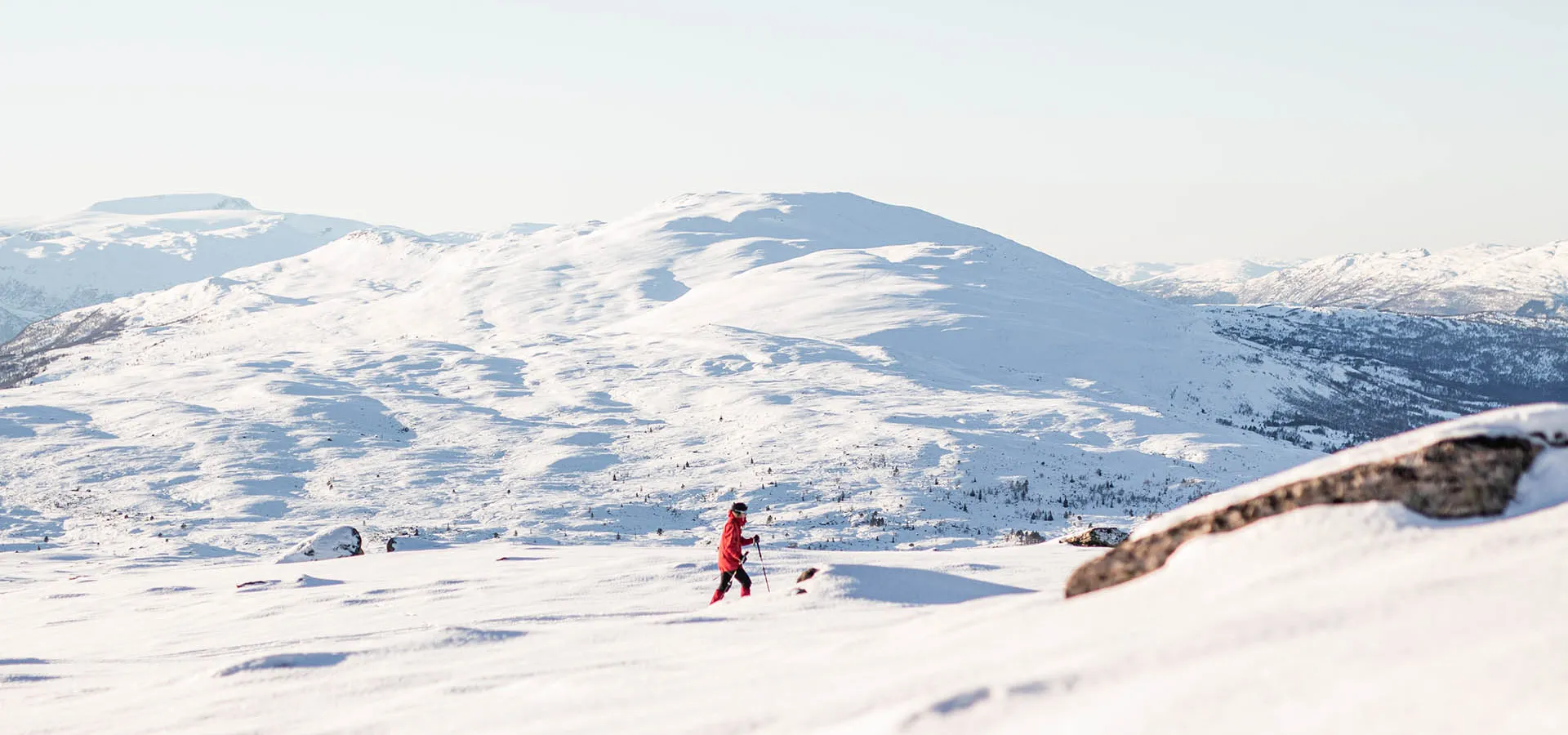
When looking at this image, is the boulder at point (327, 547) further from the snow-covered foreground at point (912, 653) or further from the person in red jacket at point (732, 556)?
the person in red jacket at point (732, 556)

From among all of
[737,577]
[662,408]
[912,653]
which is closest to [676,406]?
[662,408]

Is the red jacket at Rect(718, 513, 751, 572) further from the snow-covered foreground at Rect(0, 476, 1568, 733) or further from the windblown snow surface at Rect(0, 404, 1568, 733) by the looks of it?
the windblown snow surface at Rect(0, 404, 1568, 733)

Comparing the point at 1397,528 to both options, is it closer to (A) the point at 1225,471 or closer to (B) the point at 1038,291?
(A) the point at 1225,471

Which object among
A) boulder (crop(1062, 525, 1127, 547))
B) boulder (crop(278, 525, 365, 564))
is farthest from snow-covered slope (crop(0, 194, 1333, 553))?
boulder (crop(1062, 525, 1127, 547))

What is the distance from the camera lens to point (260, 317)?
8700 centimetres

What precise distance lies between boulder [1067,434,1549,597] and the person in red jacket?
5.91m

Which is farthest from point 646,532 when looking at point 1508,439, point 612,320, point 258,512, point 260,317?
point 260,317

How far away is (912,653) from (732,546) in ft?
19.6

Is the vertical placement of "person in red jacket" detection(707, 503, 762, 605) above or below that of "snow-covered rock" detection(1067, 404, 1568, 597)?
below

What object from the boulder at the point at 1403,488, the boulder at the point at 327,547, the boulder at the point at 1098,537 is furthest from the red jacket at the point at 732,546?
the boulder at the point at 327,547

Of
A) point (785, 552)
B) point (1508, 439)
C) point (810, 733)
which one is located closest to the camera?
point (810, 733)

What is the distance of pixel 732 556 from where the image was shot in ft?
38.3

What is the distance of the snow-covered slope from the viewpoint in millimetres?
27625

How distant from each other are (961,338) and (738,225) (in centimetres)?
4576
